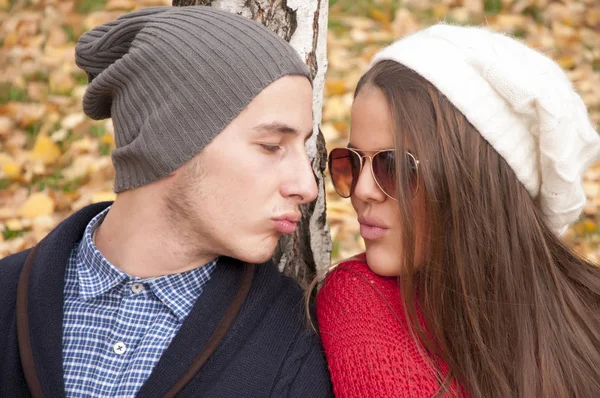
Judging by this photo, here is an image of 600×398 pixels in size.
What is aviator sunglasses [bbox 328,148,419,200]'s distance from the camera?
2.17 metres

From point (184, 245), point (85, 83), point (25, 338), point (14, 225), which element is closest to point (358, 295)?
point (184, 245)

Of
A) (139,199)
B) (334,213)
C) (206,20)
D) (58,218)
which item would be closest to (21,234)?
(58,218)

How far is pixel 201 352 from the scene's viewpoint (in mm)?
2109

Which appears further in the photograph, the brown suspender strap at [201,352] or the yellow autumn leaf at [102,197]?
the yellow autumn leaf at [102,197]

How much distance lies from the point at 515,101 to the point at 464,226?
1.22 ft

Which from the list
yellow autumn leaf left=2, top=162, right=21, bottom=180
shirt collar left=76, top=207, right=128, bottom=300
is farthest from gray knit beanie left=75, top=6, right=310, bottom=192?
yellow autumn leaf left=2, top=162, right=21, bottom=180

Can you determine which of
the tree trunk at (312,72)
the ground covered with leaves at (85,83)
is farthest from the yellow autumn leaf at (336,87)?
the tree trunk at (312,72)

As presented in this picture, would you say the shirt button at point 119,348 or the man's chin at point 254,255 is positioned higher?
the man's chin at point 254,255

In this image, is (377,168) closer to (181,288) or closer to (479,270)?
(479,270)

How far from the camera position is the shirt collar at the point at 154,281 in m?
2.20

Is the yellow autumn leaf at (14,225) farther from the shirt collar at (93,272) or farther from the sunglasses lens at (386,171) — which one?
the sunglasses lens at (386,171)

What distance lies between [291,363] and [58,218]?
218 centimetres

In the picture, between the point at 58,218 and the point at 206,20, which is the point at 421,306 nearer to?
the point at 206,20

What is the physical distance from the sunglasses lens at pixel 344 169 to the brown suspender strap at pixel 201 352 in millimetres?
400
